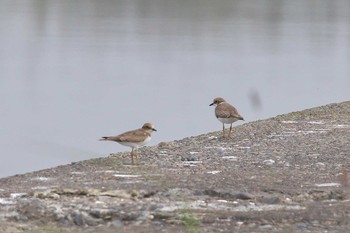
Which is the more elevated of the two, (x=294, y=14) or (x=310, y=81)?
(x=294, y=14)

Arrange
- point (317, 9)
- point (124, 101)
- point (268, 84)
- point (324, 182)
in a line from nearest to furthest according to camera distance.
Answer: point (324, 182) → point (124, 101) → point (268, 84) → point (317, 9)

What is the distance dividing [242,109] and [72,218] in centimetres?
1007

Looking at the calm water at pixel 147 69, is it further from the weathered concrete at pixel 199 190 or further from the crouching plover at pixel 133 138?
the crouching plover at pixel 133 138

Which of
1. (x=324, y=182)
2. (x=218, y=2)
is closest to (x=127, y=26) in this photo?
(x=218, y=2)

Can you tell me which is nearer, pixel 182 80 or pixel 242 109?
pixel 242 109

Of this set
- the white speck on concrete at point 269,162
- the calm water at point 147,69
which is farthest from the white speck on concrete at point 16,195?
the white speck on concrete at point 269,162

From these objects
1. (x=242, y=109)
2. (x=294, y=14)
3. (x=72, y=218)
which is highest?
(x=294, y=14)

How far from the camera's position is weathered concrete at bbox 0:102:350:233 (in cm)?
557

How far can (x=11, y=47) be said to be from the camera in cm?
3100

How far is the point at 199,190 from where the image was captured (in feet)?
21.2

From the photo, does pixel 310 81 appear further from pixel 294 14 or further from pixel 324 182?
pixel 294 14

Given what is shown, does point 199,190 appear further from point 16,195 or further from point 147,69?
point 147,69

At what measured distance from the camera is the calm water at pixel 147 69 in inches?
521

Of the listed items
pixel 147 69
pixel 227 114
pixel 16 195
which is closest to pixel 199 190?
pixel 16 195
